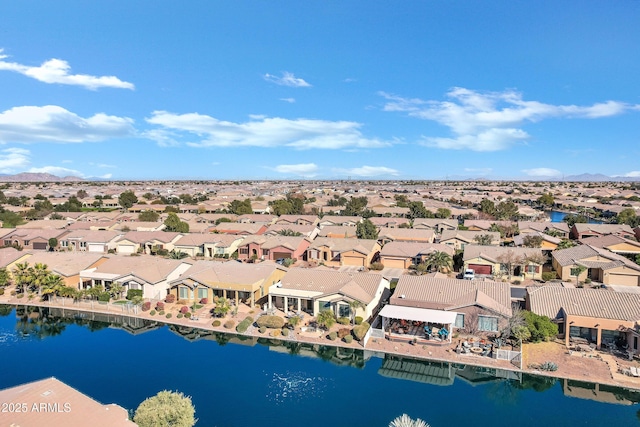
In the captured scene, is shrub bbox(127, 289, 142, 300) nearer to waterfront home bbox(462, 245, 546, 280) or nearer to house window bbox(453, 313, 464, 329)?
house window bbox(453, 313, 464, 329)

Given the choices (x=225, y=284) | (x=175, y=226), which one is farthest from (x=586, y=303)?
(x=175, y=226)

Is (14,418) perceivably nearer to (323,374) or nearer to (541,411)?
(323,374)

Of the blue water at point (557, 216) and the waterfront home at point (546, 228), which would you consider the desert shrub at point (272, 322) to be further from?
the blue water at point (557, 216)

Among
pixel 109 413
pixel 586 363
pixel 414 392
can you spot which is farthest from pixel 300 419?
pixel 586 363

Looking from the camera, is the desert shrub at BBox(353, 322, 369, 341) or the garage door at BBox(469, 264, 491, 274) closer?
the desert shrub at BBox(353, 322, 369, 341)

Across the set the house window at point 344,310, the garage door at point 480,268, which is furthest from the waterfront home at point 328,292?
the garage door at point 480,268

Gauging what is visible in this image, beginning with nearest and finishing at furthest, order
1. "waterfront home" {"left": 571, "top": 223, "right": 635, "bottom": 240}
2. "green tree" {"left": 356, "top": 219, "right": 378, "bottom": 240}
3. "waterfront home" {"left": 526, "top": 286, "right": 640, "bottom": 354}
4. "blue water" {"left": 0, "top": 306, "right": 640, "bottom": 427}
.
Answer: "blue water" {"left": 0, "top": 306, "right": 640, "bottom": 427}, "waterfront home" {"left": 526, "top": 286, "right": 640, "bottom": 354}, "green tree" {"left": 356, "top": 219, "right": 378, "bottom": 240}, "waterfront home" {"left": 571, "top": 223, "right": 635, "bottom": 240}

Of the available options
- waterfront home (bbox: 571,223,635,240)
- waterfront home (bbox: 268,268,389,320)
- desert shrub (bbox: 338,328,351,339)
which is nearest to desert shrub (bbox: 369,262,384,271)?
waterfront home (bbox: 268,268,389,320)
